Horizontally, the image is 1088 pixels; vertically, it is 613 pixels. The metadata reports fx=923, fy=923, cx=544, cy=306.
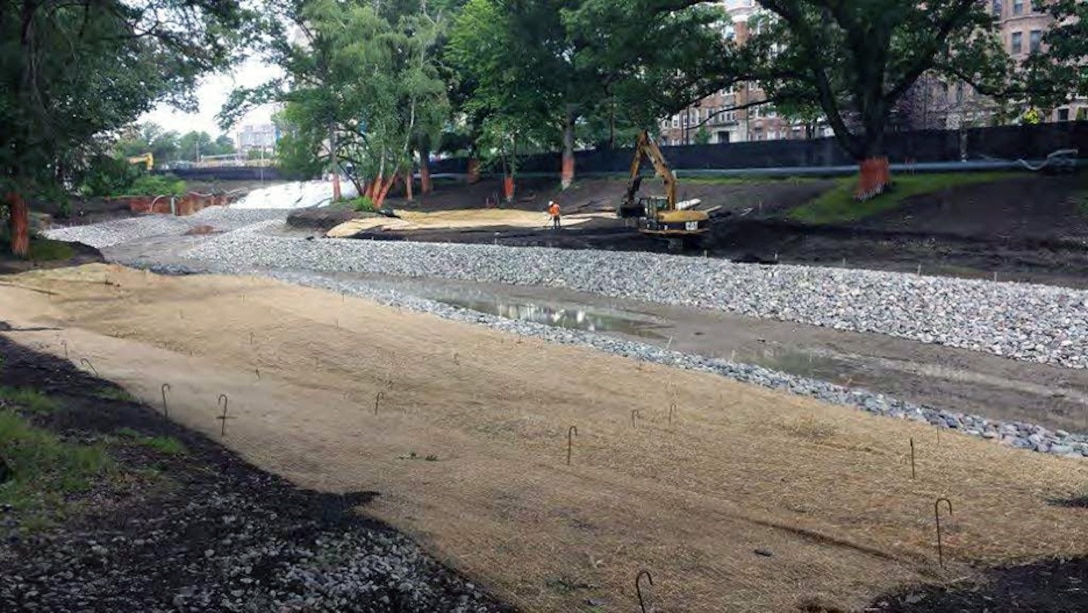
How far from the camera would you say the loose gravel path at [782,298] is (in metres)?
16.9

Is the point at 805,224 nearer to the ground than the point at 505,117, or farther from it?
nearer to the ground

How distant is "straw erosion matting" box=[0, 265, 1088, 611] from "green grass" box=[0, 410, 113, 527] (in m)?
1.79

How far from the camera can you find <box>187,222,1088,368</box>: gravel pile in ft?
66.6

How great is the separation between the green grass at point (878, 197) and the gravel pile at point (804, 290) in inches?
244

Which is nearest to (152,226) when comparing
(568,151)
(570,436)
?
(568,151)

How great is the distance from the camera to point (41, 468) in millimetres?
8586

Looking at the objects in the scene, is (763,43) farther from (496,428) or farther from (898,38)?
(496,428)

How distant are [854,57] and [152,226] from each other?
43.8m

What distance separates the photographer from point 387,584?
6766mm

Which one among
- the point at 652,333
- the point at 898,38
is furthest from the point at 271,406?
the point at 898,38

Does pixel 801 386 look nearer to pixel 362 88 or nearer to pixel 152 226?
pixel 362 88

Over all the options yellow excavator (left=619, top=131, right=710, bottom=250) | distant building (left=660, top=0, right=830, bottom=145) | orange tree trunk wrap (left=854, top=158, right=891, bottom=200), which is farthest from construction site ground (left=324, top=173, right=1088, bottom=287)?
distant building (left=660, top=0, right=830, bottom=145)

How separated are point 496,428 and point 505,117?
41032mm

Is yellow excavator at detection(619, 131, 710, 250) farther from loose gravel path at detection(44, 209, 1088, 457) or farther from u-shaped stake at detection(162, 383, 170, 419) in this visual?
u-shaped stake at detection(162, 383, 170, 419)
